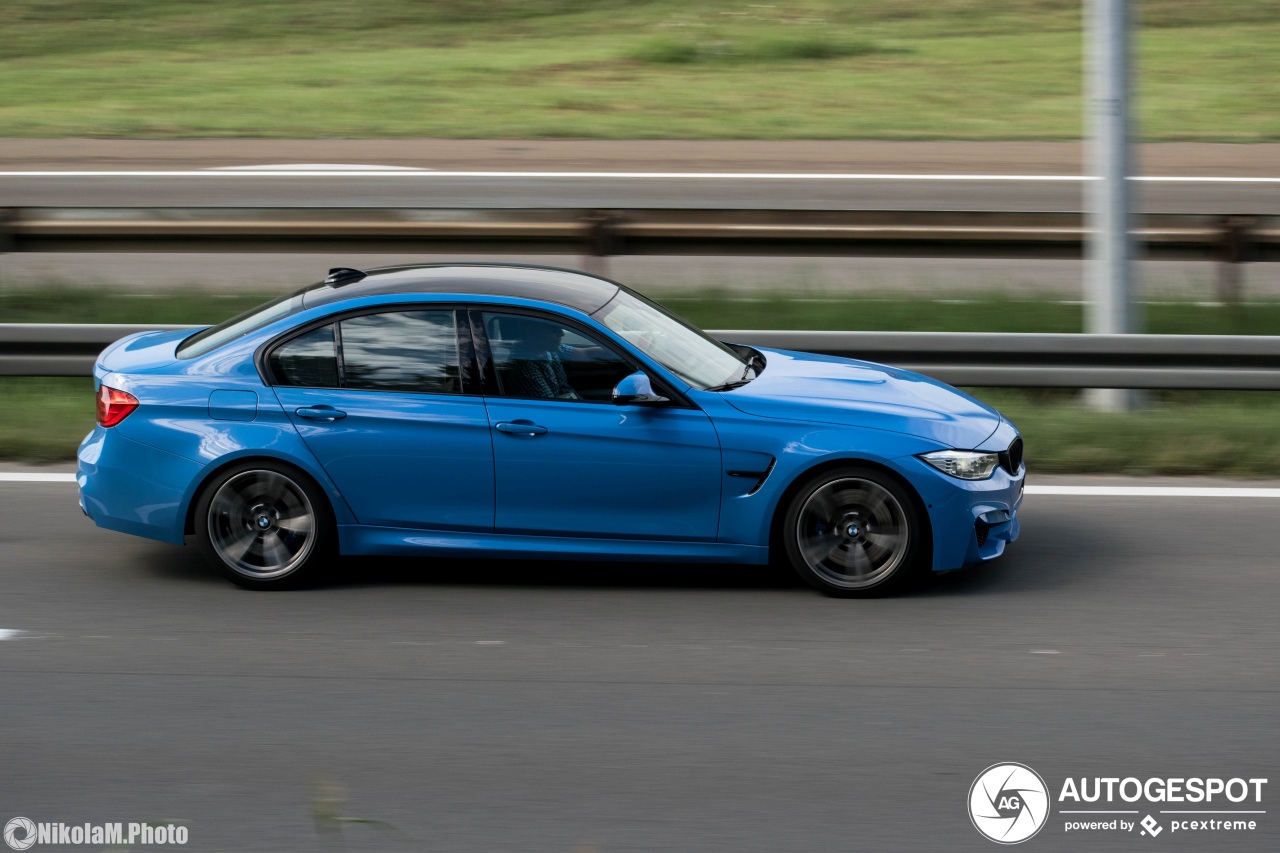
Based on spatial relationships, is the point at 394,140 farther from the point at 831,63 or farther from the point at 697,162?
the point at 831,63

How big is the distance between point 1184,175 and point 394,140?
32.3 ft

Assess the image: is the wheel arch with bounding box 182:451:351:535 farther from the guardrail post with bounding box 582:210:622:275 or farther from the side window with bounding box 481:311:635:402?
the guardrail post with bounding box 582:210:622:275

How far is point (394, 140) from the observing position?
20.1m

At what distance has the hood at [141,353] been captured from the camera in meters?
6.58

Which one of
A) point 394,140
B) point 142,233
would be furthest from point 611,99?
point 142,233

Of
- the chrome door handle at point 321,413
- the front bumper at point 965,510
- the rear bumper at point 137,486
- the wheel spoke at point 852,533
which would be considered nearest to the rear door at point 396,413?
the chrome door handle at point 321,413

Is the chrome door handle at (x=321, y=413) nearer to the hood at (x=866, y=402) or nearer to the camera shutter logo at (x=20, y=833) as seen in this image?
the hood at (x=866, y=402)

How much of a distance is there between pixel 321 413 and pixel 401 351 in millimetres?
417

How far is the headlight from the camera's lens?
20.3 ft

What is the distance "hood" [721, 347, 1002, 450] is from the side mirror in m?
0.33

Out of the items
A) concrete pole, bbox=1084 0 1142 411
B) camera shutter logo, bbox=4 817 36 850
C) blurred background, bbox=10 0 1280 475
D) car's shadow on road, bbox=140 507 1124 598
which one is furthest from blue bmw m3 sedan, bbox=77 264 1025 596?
concrete pole, bbox=1084 0 1142 411

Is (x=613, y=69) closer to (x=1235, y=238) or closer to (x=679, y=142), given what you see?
(x=679, y=142)

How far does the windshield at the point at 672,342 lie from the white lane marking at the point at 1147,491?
2.07 meters

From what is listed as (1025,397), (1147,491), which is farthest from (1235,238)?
(1147,491)
